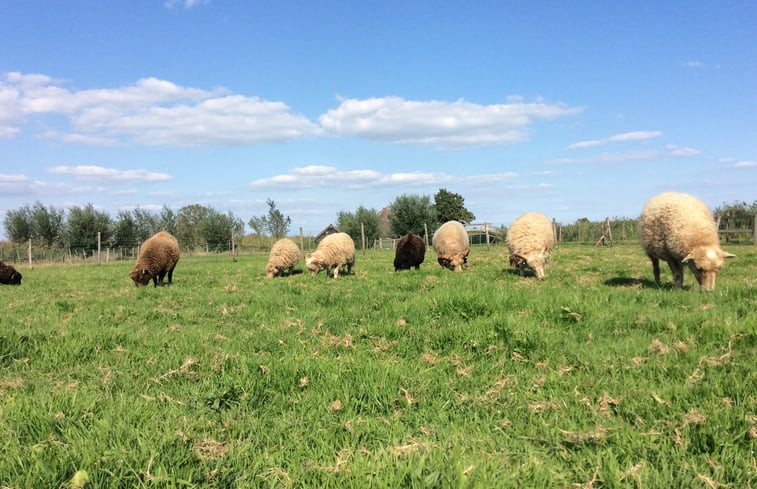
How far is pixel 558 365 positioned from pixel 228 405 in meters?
3.30

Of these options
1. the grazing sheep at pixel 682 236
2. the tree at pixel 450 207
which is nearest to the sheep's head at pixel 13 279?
the grazing sheep at pixel 682 236

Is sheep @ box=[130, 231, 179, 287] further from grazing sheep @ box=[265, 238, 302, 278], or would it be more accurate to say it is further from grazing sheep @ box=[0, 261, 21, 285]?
grazing sheep @ box=[0, 261, 21, 285]

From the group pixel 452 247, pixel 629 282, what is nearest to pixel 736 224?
pixel 452 247

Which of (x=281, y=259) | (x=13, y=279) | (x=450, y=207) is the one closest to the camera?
(x=281, y=259)

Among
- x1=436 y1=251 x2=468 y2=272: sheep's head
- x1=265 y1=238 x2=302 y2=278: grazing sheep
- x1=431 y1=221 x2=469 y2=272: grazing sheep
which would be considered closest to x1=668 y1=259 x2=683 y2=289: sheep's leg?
x1=431 y1=221 x2=469 y2=272: grazing sheep

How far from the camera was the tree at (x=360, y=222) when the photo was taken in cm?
6856

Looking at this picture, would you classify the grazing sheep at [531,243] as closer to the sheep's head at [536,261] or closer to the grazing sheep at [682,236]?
the sheep's head at [536,261]

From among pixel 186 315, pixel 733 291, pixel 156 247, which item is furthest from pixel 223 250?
pixel 733 291

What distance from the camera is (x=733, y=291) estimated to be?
7160mm

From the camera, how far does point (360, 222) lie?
7131 centimetres

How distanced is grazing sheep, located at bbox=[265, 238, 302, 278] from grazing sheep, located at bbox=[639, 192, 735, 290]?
42.0 feet

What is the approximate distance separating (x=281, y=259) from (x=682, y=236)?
45.1 ft

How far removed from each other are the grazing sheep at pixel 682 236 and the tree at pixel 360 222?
57387 mm

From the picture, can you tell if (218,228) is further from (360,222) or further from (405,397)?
(405,397)
